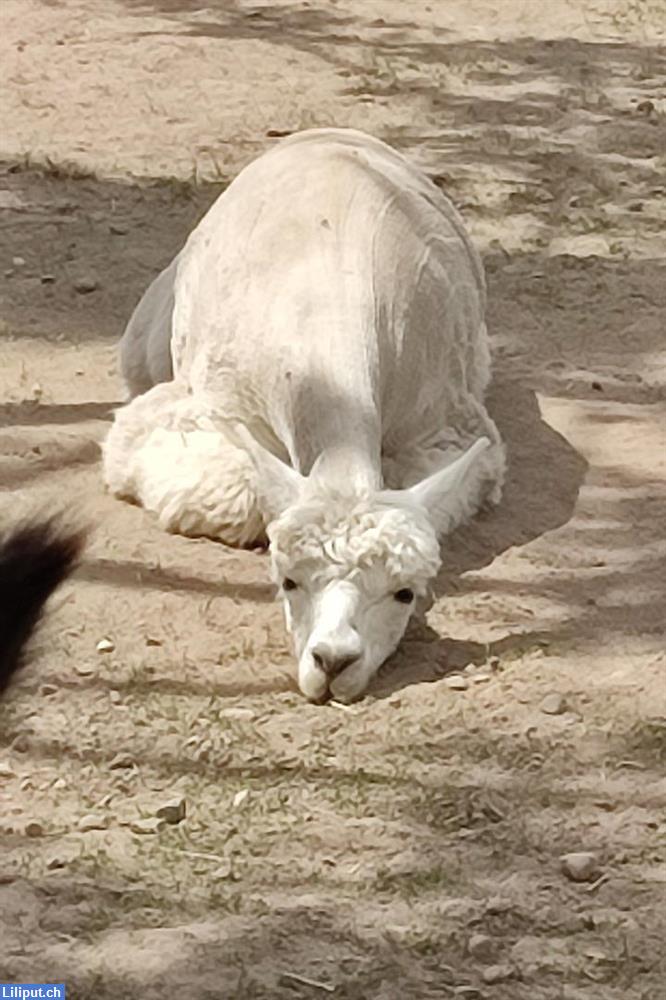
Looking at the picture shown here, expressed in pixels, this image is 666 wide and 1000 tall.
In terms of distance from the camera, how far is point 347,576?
595 centimetres

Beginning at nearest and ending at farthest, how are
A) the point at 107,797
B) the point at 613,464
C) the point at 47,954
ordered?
the point at 47,954 → the point at 107,797 → the point at 613,464

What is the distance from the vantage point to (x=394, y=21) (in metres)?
12.4

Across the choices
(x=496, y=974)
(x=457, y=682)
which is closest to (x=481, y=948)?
(x=496, y=974)

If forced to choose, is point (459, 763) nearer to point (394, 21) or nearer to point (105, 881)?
point (105, 881)

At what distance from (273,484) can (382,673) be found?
628 mm

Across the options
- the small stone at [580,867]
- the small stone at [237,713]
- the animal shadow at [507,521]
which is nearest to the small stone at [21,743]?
the small stone at [237,713]

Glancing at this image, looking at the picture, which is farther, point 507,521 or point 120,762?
point 507,521

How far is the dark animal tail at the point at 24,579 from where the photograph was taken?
3254mm

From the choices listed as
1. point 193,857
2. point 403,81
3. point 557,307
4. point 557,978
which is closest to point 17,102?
point 403,81

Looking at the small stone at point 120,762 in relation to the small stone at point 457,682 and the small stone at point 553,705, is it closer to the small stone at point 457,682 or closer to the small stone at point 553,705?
the small stone at point 457,682

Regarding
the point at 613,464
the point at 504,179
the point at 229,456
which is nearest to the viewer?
the point at 229,456

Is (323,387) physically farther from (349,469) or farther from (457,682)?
(457,682)

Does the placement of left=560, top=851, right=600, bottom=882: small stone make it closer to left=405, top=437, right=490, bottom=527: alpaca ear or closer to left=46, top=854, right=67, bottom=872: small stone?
left=46, top=854, right=67, bottom=872: small stone

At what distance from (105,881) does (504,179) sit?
5921mm
